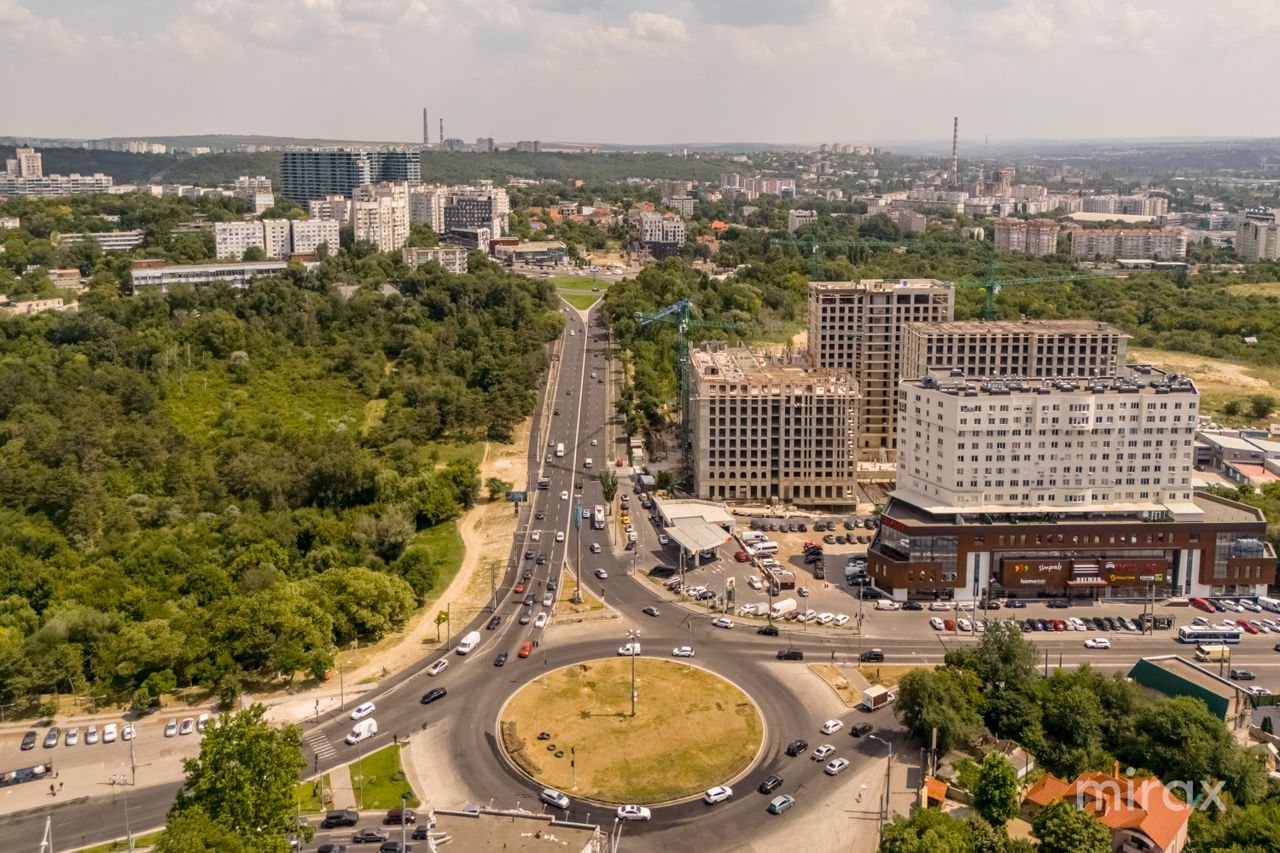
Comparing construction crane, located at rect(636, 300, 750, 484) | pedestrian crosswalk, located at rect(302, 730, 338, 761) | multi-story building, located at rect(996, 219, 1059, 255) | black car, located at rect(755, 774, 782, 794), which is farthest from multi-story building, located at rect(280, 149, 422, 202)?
black car, located at rect(755, 774, 782, 794)

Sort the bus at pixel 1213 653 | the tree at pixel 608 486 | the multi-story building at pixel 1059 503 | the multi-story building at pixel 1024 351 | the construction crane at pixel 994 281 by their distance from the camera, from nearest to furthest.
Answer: the bus at pixel 1213 653 < the multi-story building at pixel 1059 503 < the tree at pixel 608 486 < the multi-story building at pixel 1024 351 < the construction crane at pixel 994 281

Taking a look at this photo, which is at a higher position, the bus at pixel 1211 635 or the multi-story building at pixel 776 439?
the multi-story building at pixel 776 439

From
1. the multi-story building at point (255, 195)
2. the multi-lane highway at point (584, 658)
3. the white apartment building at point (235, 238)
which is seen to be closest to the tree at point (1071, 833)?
the multi-lane highway at point (584, 658)

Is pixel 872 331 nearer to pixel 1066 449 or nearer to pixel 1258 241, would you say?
pixel 1066 449

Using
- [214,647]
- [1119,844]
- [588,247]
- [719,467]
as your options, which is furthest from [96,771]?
[588,247]

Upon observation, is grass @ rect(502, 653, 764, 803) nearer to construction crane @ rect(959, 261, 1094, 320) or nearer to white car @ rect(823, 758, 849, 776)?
white car @ rect(823, 758, 849, 776)

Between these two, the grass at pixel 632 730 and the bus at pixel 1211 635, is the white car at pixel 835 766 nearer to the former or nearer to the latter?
the grass at pixel 632 730

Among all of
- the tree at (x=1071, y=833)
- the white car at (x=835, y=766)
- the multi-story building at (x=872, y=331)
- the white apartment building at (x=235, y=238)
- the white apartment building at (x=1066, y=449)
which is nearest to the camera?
the tree at (x=1071, y=833)

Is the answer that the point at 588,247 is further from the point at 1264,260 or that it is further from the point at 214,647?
the point at 214,647
